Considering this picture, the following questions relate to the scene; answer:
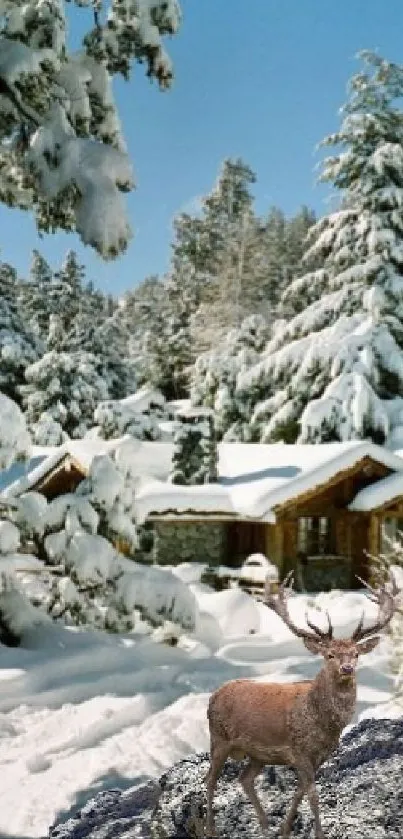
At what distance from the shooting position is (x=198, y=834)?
2430mm

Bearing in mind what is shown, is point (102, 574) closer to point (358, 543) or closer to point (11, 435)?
point (11, 435)

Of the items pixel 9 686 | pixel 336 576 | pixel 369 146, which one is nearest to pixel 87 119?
pixel 9 686

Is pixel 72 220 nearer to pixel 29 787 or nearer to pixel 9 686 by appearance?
pixel 29 787

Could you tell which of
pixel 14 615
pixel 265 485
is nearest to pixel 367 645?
pixel 14 615

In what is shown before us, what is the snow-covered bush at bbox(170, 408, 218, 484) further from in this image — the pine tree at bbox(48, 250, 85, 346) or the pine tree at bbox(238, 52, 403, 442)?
the pine tree at bbox(48, 250, 85, 346)

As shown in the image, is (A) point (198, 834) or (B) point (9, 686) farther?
(B) point (9, 686)

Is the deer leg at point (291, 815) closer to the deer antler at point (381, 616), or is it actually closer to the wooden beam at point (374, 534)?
the deer antler at point (381, 616)

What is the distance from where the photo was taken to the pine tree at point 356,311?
24641mm

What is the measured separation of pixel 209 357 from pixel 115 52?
28.7m

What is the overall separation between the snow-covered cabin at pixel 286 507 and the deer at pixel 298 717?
700 inches

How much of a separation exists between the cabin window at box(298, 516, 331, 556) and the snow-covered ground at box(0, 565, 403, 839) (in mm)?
6408

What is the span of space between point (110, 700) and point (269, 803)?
8600mm

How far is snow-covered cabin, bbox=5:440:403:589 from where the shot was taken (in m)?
20.8

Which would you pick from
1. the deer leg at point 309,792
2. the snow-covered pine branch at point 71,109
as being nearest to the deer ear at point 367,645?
the deer leg at point 309,792
